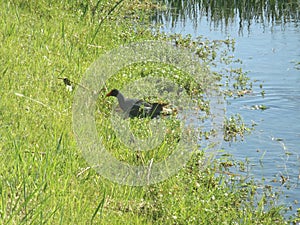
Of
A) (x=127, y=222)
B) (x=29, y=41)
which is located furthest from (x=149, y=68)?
(x=127, y=222)

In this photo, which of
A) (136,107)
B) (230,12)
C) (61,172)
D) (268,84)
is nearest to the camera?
(61,172)

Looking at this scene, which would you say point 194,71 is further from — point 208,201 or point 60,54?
point 208,201

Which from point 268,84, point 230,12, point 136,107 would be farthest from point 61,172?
point 230,12

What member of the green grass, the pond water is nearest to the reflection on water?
the pond water

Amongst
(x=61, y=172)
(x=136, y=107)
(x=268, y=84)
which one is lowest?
(x=268, y=84)

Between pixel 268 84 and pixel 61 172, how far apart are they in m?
4.48

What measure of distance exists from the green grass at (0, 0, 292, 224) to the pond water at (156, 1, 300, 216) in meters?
0.41

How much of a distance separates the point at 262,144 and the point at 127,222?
281 centimetres

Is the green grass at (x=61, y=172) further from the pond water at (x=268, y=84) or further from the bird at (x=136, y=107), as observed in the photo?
the pond water at (x=268, y=84)

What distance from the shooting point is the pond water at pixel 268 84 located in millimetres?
5734

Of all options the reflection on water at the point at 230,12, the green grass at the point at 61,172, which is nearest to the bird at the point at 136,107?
the green grass at the point at 61,172

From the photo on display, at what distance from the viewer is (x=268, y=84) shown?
8109 millimetres

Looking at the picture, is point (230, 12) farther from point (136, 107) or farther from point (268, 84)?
point (136, 107)

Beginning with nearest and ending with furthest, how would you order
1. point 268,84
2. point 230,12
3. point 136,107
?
point 136,107 < point 268,84 < point 230,12
